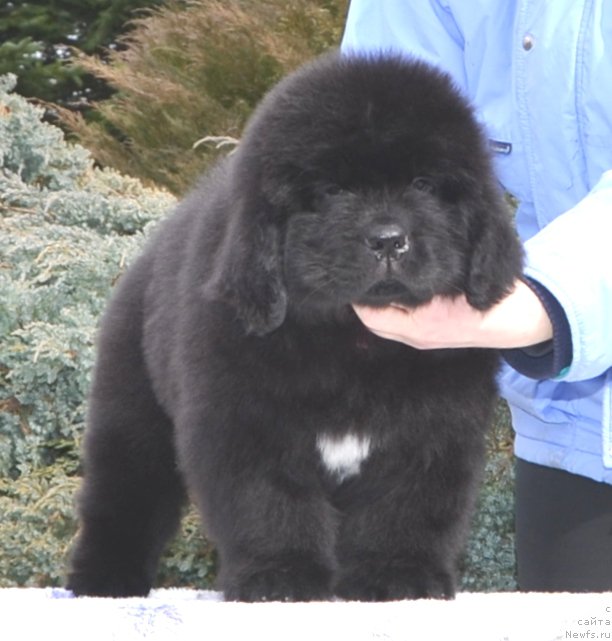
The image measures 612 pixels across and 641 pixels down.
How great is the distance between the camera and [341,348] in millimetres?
2428

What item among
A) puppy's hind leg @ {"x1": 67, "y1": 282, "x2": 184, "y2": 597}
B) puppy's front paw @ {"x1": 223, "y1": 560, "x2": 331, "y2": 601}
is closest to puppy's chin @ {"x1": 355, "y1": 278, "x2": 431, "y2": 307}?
puppy's front paw @ {"x1": 223, "y1": 560, "x2": 331, "y2": 601}

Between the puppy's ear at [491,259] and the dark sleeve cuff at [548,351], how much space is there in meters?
0.05

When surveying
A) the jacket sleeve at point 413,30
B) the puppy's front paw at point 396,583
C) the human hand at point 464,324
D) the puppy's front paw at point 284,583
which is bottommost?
the puppy's front paw at point 396,583

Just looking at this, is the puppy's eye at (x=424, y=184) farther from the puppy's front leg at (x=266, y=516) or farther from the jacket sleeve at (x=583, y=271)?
the puppy's front leg at (x=266, y=516)

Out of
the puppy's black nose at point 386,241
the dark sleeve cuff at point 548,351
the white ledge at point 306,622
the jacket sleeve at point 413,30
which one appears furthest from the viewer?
the jacket sleeve at point 413,30

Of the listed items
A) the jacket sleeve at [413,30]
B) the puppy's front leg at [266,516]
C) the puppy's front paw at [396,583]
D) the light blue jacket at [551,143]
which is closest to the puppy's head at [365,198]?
the light blue jacket at [551,143]

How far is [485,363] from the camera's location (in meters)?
2.50

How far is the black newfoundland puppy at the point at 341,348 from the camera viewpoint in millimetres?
2305

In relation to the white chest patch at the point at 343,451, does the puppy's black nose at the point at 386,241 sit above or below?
above

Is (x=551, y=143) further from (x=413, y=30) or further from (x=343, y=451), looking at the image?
(x=343, y=451)

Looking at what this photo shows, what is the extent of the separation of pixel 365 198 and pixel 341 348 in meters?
0.31

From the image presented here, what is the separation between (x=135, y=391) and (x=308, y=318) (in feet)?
2.13

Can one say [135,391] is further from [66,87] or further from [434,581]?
[66,87]

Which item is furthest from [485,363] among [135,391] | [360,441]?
[135,391]
